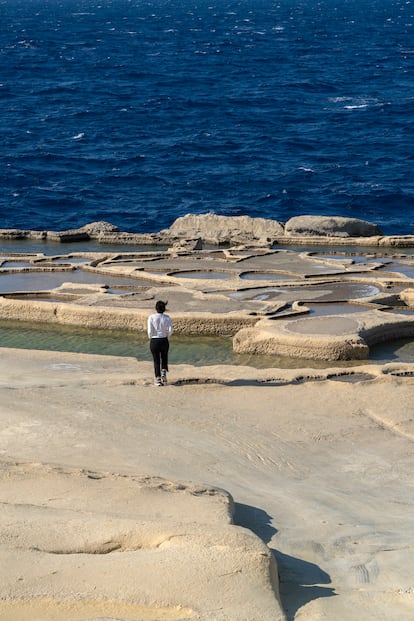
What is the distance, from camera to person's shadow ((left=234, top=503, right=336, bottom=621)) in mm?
8867

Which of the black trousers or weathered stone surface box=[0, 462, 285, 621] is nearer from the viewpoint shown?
weathered stone surface box=[0, 462, 285, 621]

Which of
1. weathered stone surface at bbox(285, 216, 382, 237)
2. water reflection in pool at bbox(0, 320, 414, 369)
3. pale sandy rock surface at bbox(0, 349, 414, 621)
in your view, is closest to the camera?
pale sandy rock surface at bbox(0, 349, 414, 621)

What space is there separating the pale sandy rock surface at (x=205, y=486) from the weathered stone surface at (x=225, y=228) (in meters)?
15.6

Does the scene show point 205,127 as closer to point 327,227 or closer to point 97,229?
point 97,229

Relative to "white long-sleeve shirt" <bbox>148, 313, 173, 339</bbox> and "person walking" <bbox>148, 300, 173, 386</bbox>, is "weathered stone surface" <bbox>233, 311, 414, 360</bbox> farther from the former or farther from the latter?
"white long-sleeve shirt" <bbox>148, 313, 173, 339</bbox>

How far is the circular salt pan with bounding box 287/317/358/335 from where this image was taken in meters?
20.8

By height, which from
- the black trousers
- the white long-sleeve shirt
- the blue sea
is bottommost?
the blue sea

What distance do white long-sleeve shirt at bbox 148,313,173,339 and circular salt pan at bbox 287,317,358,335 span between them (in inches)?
190

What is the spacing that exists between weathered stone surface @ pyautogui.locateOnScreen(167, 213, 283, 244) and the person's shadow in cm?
2399

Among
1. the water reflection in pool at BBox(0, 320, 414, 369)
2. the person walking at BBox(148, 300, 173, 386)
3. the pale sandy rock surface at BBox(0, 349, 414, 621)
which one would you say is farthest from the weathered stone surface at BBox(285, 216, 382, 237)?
the person walking at BBox(148, 300, 173, 386)

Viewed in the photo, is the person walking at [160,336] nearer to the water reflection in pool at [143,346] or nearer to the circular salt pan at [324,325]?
the water reflection in pool at [143,346]

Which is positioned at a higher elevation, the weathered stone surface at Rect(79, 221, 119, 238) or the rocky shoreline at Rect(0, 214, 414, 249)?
the rocky shoreline at Rect(0, 214, 414, 249)

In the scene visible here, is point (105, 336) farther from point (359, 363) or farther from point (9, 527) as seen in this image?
point (9, 527)

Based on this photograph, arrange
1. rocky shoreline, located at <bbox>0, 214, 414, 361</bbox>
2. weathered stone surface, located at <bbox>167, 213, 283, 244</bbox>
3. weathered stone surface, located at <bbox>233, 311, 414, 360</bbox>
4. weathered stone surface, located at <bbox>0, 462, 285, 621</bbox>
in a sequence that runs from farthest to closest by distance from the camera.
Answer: weathered stone surface, located at <bbox>167, 213, 283, 244</bbox> < rocky shoreline, located at <bbox>0, 214, 414, 361</bbox> < weathered stone surface, located at <bbox>233, 311, 414, 360</bbox> < weathered stone surface, located at <bbox>0, 462, 285, 621</bbox>
